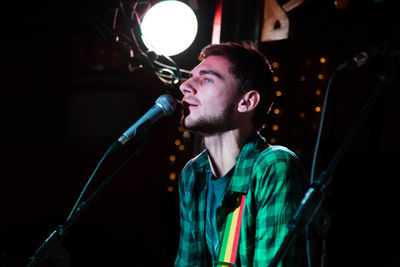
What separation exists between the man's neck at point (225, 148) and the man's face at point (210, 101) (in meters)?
0.04

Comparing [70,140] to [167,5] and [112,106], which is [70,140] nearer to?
[112,106]

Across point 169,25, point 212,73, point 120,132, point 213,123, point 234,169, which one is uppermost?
point 169,25

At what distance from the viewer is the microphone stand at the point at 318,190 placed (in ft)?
3.99

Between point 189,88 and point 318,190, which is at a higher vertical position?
point 189,88

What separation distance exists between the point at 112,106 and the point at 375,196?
4478mm

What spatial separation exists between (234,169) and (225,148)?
0.14m

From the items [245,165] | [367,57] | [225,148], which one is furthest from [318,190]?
[225,148]

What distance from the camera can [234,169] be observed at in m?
2.05

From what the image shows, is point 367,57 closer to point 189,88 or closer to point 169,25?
point 189,88

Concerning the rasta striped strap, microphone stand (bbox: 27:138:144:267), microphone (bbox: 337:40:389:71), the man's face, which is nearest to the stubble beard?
the man's face

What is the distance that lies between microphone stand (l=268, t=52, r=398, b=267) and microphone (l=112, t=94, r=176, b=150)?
746 mm

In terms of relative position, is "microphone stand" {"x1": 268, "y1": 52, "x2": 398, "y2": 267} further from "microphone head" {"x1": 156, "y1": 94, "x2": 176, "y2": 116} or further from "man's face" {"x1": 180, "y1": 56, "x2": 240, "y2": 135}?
"man's face" {"x1": 180, "y1": 56, "x2": 240, "y2": 135}

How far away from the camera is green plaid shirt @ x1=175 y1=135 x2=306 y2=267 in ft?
5.56

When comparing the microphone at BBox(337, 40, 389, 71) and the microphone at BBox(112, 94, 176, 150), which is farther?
the microphone at BBox(112, 94, 176, 150)
